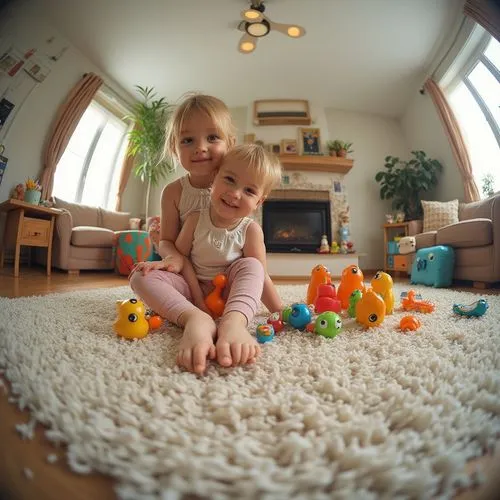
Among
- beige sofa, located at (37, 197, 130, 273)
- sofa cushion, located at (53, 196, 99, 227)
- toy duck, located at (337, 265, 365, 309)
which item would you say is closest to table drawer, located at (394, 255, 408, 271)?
toy duck, located at (337, 265, 365, 309)

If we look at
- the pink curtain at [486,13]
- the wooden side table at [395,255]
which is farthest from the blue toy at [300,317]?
the wooden side table at [395,255]

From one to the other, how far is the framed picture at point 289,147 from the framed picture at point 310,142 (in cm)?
7

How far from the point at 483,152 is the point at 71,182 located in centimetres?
252

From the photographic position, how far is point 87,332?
0.46 m

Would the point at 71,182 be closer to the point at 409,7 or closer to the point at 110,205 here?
the point at 110,205

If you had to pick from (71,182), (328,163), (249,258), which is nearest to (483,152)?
(328,163)

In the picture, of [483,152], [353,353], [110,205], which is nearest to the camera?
[353,353]

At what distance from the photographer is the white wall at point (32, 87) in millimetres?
542

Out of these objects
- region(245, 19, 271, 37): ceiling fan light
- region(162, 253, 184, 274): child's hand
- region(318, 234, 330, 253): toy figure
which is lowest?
region(162, 253, 184, 274): child's hand

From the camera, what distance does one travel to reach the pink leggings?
444 mm

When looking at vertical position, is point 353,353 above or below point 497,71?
below

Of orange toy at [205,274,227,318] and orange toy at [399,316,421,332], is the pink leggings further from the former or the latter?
orange toy at [399,316,421,332]

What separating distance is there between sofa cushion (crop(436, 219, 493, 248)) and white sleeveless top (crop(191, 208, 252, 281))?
137cm

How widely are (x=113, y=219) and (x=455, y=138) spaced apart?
2.66m
